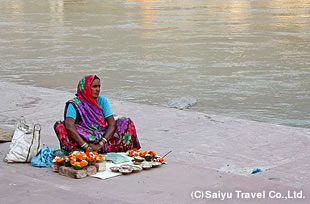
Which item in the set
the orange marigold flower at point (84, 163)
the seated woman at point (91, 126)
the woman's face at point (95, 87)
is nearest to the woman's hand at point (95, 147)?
the seated woman at point (91, 126)

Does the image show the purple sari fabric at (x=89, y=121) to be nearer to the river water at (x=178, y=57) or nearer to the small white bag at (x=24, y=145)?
the small white bag at (x=24, y=145)

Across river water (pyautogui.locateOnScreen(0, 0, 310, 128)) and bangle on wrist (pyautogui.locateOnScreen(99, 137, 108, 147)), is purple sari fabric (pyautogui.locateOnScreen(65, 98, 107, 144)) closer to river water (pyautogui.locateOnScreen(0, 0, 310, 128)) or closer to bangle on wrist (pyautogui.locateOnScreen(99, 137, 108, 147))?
bangle on wrist (pyautogui.locateOnScreen(99, 137, 108, 147))

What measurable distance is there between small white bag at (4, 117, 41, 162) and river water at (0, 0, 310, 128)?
14.2 feet

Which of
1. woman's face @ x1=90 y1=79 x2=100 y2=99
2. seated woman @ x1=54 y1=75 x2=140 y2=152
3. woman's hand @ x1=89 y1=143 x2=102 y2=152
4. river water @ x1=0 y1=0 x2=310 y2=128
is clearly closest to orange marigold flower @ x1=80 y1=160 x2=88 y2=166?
seated woman @ x1=54 y1=75 x2=140 y2=152

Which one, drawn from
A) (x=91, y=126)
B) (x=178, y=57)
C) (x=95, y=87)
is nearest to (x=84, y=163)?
(x=91, y=126)

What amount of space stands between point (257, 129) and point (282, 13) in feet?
72.3

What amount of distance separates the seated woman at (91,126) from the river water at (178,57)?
3435mm

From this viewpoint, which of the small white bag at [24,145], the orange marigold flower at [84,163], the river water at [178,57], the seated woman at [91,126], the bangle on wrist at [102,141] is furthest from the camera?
the river water at [178,57]

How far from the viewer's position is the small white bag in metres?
5.82

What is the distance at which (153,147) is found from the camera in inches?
273

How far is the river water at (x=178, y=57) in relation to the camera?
35.5 ft

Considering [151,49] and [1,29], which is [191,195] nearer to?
[151,49]

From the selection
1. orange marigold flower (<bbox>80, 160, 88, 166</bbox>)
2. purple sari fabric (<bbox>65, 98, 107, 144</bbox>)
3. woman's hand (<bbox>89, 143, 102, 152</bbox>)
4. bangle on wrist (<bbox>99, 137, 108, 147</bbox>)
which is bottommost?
woman's hand (<bbox>89, 143, 102, 152</bbox>)

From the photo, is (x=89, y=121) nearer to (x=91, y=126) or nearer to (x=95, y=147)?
(x=91, y=126)
